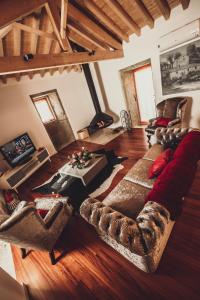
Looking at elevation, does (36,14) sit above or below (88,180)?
above

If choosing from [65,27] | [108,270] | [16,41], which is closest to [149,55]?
[65,27]

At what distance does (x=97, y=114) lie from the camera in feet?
21.7

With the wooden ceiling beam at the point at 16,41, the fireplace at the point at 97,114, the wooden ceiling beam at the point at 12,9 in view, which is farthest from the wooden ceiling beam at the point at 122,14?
the fireplace at the point at 97,114

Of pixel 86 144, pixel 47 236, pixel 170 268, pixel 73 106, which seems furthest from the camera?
pixel 73 106

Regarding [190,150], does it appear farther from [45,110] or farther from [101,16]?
[45,110]

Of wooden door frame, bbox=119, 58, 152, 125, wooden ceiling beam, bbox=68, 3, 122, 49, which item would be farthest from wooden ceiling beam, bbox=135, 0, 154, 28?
wooden ceiling beam, bbox=68, 3, 122, 49

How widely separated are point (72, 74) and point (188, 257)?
6.70 metres

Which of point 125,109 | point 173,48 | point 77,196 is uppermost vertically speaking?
point 173,48

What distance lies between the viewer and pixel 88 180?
3332 mm

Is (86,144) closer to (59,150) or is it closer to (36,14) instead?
(59,150)

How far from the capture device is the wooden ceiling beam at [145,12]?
3343mm

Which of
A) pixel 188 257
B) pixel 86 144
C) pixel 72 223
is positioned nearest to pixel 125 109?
pixel 86 144

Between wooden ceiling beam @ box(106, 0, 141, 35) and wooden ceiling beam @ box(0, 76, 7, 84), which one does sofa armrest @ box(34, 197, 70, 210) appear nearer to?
wooden ceiling beam @ box(0, 76, 7, 84)

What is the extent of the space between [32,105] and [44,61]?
8.52 ft
